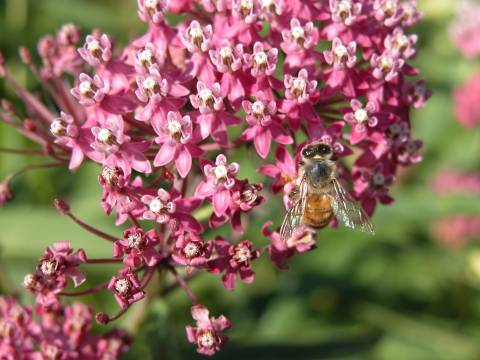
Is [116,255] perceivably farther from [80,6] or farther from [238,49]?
[80,6]

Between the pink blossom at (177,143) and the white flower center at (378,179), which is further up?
the white flower center at (378,179)

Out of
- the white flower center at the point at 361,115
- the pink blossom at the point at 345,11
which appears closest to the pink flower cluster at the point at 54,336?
the white flower center at the point at 361,115

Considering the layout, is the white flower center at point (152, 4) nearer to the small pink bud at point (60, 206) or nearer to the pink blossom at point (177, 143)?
the pink blossom at point (177, 143)

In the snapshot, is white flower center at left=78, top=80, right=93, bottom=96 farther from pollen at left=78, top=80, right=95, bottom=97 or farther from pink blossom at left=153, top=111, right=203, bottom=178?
pink blossom at left=153, top=111, right=203, bottom=178

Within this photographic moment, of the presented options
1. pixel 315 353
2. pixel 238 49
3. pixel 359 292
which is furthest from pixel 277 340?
pixel 238 49

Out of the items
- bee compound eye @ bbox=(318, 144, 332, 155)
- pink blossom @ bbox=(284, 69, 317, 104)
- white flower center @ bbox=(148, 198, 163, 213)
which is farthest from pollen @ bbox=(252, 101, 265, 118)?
white flower center @ bbox=(148, 198, 163, 213)

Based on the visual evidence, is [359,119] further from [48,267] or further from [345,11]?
[48,267]
